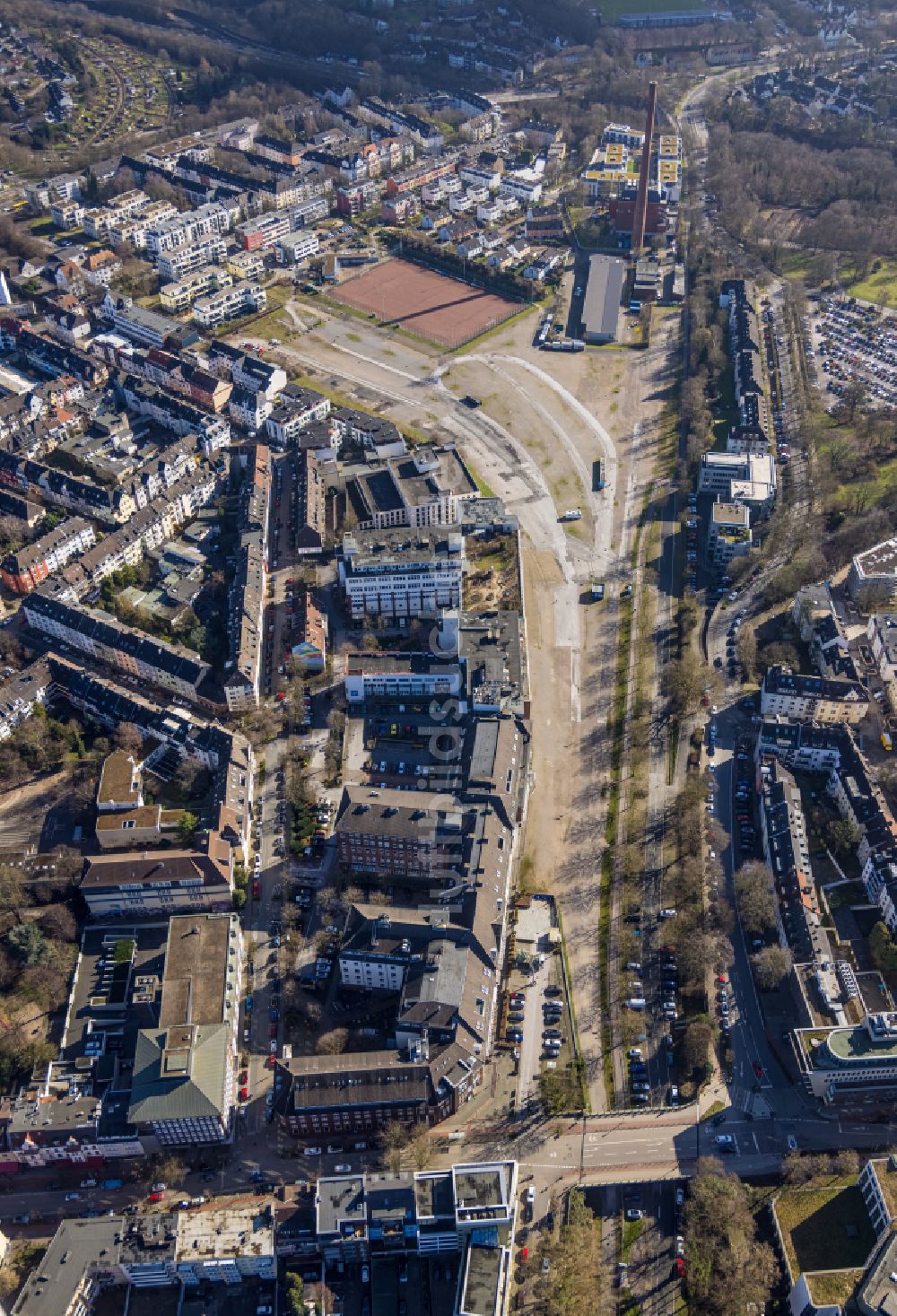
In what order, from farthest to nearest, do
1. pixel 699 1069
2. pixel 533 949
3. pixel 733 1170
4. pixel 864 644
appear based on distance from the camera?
1. pixel 864 644
2. pixel 533 949
3. pixel 699 1069
4. pixel 733 1170

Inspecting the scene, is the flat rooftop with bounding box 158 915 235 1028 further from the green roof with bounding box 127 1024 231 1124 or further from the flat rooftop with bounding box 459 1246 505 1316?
the flat rooftop with bounding box 459 1246 505 1316

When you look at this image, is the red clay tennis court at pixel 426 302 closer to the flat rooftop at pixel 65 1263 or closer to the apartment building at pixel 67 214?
the apartment building at pixel 67 214

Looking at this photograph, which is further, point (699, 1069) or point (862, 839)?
point (862, 839)

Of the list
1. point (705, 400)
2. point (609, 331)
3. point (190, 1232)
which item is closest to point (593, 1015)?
point (190, 1232)

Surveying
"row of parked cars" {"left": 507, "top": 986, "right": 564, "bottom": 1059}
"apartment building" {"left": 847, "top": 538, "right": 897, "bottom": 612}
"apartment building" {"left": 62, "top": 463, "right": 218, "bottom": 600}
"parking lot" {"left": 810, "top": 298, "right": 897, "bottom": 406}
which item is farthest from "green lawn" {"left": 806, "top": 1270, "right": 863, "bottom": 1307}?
"parking lot" {"left": 810, "top": 298, "right": 897, "bottom": 406}

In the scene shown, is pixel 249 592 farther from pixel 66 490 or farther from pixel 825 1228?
pixel 825 1228

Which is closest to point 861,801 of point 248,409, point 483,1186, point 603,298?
point 483,1186

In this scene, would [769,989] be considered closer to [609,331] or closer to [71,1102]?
[71,1102]
